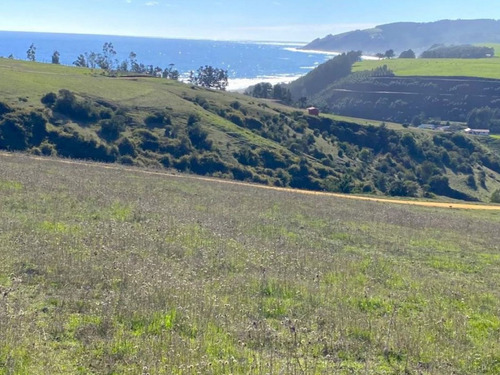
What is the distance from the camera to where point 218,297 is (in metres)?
11.8

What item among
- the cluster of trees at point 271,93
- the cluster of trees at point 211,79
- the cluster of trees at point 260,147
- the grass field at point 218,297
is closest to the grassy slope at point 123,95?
the cluster of trees at point 260,147

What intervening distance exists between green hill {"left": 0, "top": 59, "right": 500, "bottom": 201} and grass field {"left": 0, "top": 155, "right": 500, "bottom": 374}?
40.6 metres

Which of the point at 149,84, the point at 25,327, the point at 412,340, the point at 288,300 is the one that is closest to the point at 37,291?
the point at 25,327

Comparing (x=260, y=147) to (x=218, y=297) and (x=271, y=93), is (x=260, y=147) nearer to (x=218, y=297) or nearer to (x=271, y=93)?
(x=218, y=297)

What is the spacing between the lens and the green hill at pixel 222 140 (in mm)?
61406

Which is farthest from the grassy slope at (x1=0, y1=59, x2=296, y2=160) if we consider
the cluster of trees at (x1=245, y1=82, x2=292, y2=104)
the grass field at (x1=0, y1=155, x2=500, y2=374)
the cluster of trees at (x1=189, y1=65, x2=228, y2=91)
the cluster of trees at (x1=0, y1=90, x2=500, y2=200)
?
the cluster of trees at (x1=189, y1=65, x2=228, y2=91)

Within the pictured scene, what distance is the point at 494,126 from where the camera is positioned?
154625 mm

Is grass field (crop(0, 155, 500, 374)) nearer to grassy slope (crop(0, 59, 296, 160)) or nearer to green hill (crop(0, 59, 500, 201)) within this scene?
green hill (crop(0, 59, 500, 201))

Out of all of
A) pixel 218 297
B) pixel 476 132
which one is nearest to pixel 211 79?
pixel 476 132

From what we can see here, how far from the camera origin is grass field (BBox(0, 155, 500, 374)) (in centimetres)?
888

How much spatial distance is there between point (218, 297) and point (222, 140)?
64.5 metres

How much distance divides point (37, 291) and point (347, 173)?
233 ft

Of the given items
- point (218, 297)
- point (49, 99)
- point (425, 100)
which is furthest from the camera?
point (425, 100)

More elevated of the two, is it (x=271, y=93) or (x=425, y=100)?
(x=271, y=93)
